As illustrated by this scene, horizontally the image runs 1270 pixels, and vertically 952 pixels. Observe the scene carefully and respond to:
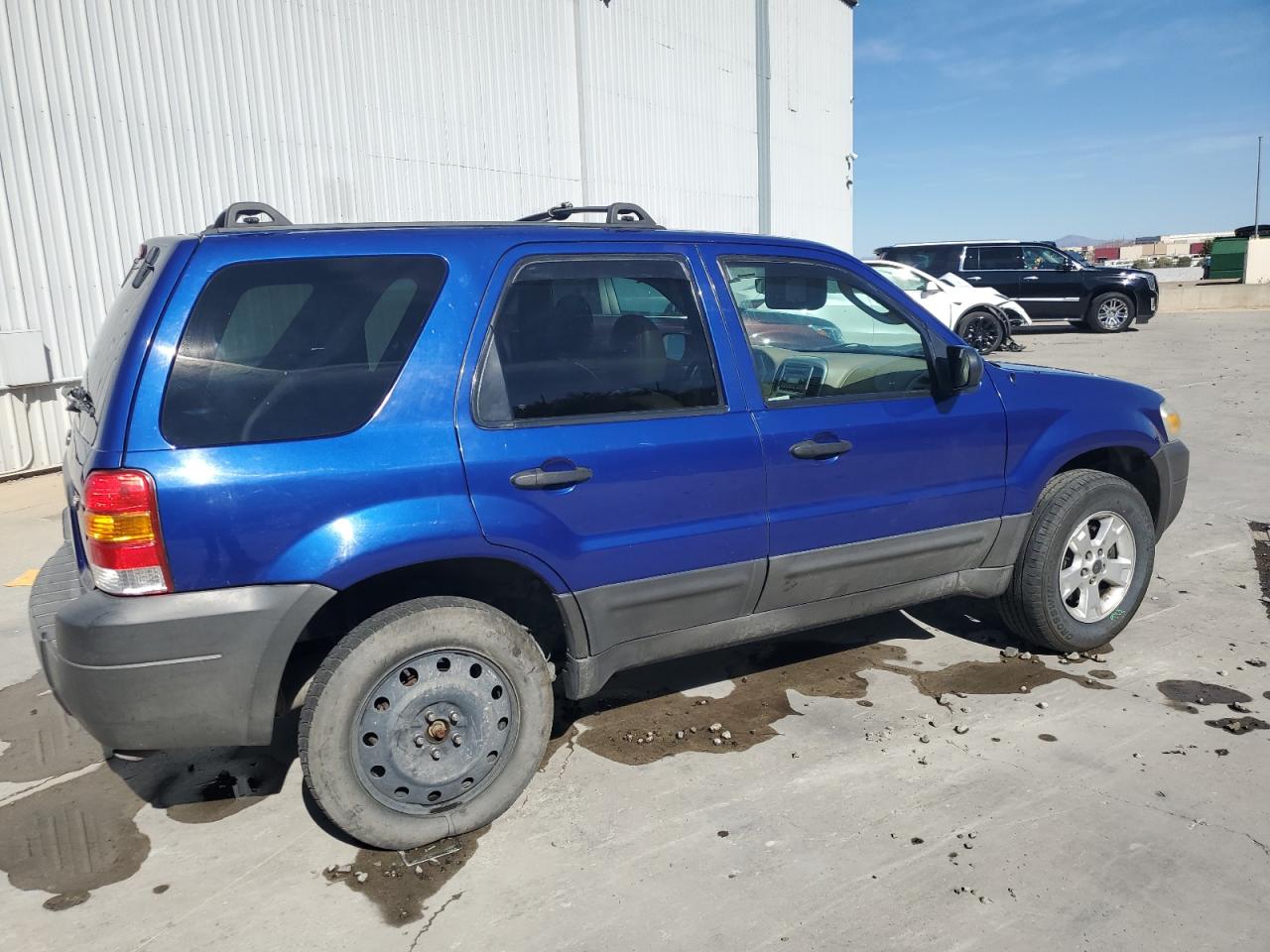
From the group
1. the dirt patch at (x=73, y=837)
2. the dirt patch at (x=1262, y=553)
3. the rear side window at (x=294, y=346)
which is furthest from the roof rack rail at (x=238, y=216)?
the dirt patch at (x=1262, y=553)

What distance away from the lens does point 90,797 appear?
335 cm

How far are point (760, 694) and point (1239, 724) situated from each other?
69.1 inches

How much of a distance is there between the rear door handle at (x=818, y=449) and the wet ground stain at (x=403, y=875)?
1.62m

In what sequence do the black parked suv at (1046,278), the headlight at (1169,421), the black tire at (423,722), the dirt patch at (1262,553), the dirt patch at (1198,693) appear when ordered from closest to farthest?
the black tire at (423,722) → the dirt patch at (1198,693) → the headlight at (1169,421) → the dirt patch at (1262,553) → the black parked suv at (1046,278)

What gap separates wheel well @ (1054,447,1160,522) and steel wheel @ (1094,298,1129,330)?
1723 centimetres

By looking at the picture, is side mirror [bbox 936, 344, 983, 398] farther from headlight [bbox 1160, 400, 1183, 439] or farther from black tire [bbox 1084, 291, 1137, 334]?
black tire [bbox 1084, 291, 1137, 334]

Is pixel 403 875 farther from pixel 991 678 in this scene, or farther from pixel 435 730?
pixel 991 678

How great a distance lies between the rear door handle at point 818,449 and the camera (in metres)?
3.39

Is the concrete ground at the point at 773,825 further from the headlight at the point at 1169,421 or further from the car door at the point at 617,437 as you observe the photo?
the headlight at the point at 1169,421

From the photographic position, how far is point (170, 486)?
2.52 m

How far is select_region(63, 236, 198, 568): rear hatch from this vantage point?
2.54 m

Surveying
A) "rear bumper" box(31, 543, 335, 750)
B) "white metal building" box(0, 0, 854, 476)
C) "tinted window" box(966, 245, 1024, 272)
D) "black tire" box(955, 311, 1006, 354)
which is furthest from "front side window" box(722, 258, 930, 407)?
"tinted window" box(966, 245, 1024, 272)

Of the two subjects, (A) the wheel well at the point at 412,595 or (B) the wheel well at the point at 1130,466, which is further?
(B) the wheel well at the point at 1130,466

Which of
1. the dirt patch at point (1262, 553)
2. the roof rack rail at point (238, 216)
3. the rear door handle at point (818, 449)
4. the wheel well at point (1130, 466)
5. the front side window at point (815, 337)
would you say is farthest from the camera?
the dirt patch at point (1262, 553)
